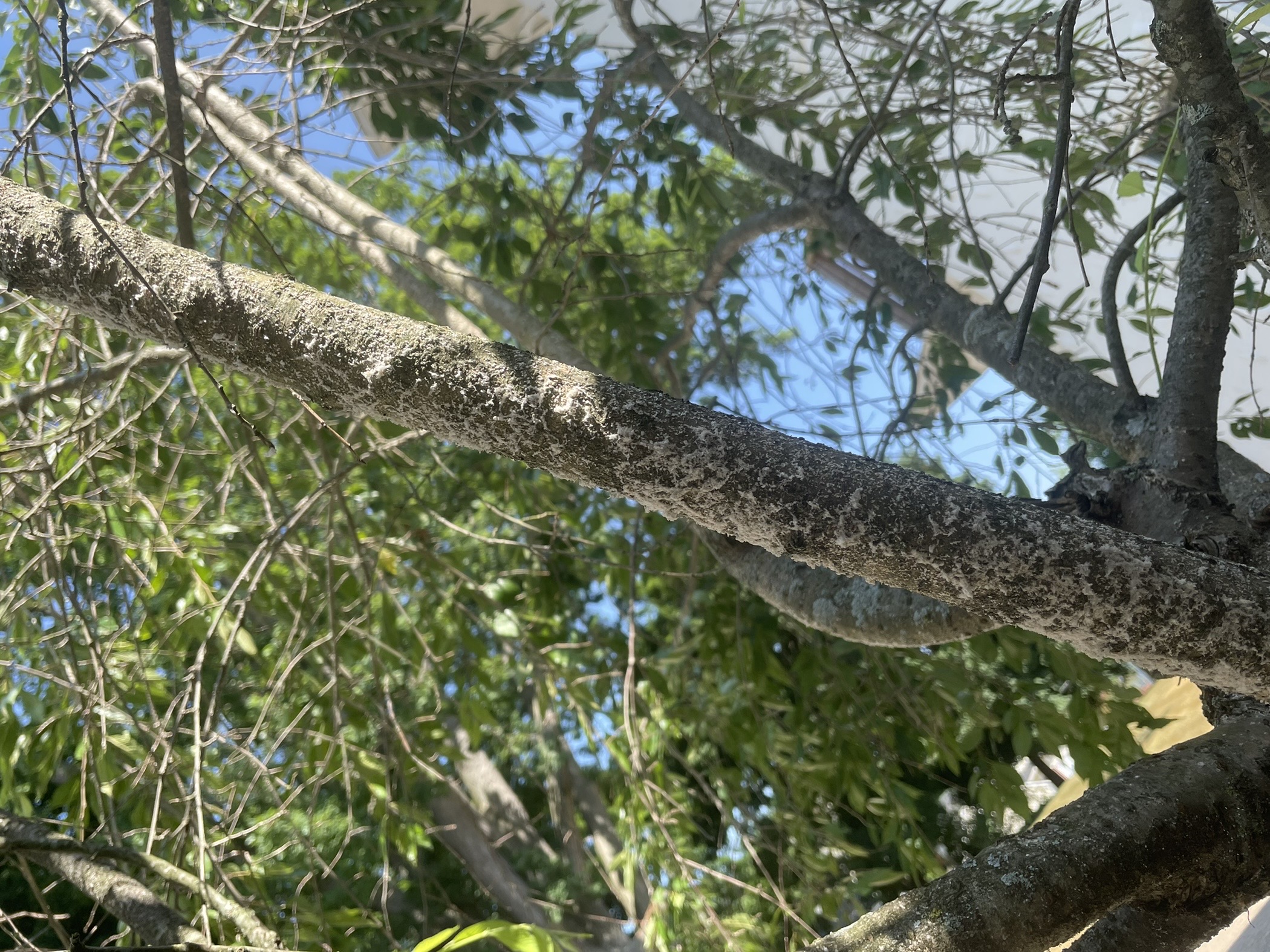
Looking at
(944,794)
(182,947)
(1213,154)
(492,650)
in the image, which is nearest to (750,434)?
(1213,154)

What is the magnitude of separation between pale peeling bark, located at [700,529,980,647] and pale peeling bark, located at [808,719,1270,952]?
7.5 inches

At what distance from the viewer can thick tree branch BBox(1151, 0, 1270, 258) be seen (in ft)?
2.76

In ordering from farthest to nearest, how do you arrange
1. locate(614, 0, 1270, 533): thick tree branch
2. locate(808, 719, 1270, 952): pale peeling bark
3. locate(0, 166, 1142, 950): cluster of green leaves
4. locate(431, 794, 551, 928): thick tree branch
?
locate(431, 794, 551, 928): thick tree branch
locate(0, 166, 1142, 950): cluster of green leaves
locate(614, 0, 1270, 533): thick tree branch
locate(808, 719, 1270, 952): pale peeling bark

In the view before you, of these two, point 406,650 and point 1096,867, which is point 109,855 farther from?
point 406,650

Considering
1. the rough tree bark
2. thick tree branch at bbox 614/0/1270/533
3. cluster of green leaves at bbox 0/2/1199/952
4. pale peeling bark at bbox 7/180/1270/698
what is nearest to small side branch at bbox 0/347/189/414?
cluster of green leaves at bbox 0/2/1199/952

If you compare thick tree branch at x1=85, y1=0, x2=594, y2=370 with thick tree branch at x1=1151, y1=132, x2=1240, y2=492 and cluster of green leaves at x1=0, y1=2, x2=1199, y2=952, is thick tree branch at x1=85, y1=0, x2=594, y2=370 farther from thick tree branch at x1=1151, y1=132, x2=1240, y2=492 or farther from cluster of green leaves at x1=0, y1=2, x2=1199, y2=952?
thick tree branch at x1=1151, y1=132, x2=1240, y2=492

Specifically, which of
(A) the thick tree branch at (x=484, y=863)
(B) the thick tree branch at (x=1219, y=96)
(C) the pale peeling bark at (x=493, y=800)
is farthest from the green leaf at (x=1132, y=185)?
(C) the pale peeling bark at (x=493, y=800)

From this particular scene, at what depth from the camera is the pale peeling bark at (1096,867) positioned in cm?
74

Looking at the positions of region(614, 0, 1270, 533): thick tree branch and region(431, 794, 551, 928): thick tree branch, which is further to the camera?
region(431, 794, 551, 928): thick tree branch

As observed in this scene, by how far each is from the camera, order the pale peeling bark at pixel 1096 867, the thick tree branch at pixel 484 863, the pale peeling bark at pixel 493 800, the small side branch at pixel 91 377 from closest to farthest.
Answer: the pale peeling bark at pixel 1096 867 < the small side branch at pixel 91 377 < the thick tree branch at pixel 484 863 < the pale peeling bark at pixel 493 800

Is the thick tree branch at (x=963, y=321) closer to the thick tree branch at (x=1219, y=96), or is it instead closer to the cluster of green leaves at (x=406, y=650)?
the thick tree branch at (x=1219, y=96)

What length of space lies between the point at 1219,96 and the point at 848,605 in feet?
2.06

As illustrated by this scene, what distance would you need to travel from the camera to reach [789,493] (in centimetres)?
60

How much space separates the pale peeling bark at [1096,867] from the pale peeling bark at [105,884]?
0.71 metres
